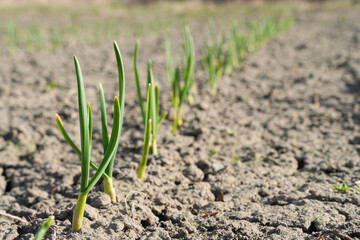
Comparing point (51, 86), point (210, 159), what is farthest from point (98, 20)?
point (210, 159)

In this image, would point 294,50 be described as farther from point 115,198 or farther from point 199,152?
point 115,198

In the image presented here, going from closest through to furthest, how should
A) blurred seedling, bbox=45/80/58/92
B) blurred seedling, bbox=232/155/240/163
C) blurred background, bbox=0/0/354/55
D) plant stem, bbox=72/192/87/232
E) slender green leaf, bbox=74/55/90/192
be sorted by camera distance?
slender green leaf, bbox=74/55/90/192 → plant stem, bbox=72/192/87/232 → blurred seedling, bbox=232/155/240/163 → blurred seedling, bbox=45/80/58/92 → blurred background, bbox=0/0/354/55

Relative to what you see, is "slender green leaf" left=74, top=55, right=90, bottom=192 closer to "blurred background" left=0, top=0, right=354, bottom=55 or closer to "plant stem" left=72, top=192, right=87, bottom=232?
"plant stem" left=72, top=192, right=87, bottom=232

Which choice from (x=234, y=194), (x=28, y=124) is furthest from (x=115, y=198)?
(x=28, y=124)

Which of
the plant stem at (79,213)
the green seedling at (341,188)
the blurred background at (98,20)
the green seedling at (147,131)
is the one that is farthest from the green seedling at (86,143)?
the blurred background at (98,20)

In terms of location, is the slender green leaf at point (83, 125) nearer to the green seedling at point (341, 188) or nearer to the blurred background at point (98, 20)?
the green seedling at point (341, 188)

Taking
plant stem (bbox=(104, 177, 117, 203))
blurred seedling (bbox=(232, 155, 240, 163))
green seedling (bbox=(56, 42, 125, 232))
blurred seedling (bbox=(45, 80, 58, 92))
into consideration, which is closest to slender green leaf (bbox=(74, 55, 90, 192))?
green seedling (bbox=(56, 42, 125, 232))

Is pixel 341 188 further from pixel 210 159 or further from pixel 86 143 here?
pixel 86 143
